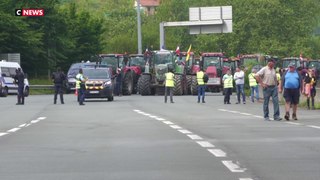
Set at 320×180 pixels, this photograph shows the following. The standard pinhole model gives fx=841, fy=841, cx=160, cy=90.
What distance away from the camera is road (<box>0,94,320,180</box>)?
1154 cm

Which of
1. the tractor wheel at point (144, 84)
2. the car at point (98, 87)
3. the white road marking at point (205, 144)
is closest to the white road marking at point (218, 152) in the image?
the white road marking at point (205, 144)

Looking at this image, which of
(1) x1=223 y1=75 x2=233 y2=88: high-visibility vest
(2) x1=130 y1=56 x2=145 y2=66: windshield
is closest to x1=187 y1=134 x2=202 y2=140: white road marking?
(1) x1=223 y1=75 x2=233 y2=88: high-visibility vest

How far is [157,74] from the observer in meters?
50.9

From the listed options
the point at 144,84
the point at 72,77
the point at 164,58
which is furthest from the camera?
the point at 72,77

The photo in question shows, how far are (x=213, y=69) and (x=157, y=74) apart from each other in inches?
269

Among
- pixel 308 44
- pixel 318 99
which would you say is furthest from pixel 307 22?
pixel 318 99

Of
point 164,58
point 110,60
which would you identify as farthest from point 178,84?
point 110,60

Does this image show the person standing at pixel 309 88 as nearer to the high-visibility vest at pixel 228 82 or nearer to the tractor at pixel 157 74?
the high-visibility vest at pixel 228 82

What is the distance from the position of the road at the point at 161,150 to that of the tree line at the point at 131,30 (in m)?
33.6

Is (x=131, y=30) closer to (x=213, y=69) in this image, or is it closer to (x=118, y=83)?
(x=213, y=69)

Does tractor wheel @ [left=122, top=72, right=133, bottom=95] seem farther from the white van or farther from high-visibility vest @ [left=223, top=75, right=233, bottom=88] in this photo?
high-visibility vest @ [left=223, top=75, right=233, bottom=88]

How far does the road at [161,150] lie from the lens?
11539 mm

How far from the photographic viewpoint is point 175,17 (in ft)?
408

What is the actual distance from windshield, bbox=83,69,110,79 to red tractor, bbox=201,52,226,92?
529 inches
